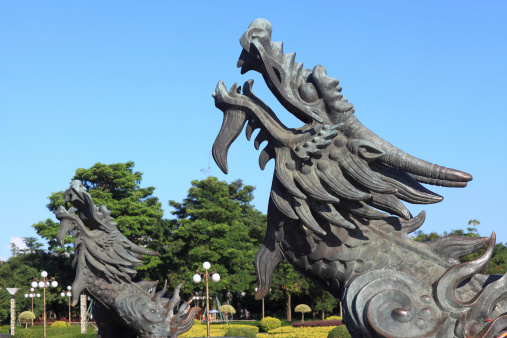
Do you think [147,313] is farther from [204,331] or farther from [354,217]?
[204,331]

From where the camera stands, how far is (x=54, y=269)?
1283 inches

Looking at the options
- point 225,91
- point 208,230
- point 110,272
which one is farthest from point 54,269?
point 225,91

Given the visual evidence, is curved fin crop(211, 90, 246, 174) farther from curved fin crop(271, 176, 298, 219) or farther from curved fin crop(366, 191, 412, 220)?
curved fin crop(366, 191, 412, 220)

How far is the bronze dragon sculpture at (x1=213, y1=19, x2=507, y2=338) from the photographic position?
3514 millimetres

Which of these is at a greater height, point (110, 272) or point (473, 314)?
point (110, 272)

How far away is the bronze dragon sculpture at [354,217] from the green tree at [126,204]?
26013 mm

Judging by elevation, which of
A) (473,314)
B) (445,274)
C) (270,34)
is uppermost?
(270,34)

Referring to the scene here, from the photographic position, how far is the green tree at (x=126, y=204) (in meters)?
29.6

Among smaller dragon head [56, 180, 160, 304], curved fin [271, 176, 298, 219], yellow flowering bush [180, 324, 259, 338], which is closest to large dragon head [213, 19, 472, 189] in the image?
curved fin [271, 176, 298, 219]

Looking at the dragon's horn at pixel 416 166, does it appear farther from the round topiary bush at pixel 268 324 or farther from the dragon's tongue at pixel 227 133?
the round topiary bush at pixel 268 324

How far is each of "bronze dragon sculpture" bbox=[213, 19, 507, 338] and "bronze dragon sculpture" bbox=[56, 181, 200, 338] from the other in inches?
170

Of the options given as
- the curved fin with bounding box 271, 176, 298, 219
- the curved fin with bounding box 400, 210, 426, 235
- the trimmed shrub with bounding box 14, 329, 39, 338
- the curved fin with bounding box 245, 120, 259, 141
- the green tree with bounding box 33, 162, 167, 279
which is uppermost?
the green tree with bounding box 33, 162, 167, 279

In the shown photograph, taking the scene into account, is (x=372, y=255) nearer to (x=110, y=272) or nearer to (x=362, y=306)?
(x=362, y=306)

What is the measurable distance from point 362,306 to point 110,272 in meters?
5.12
